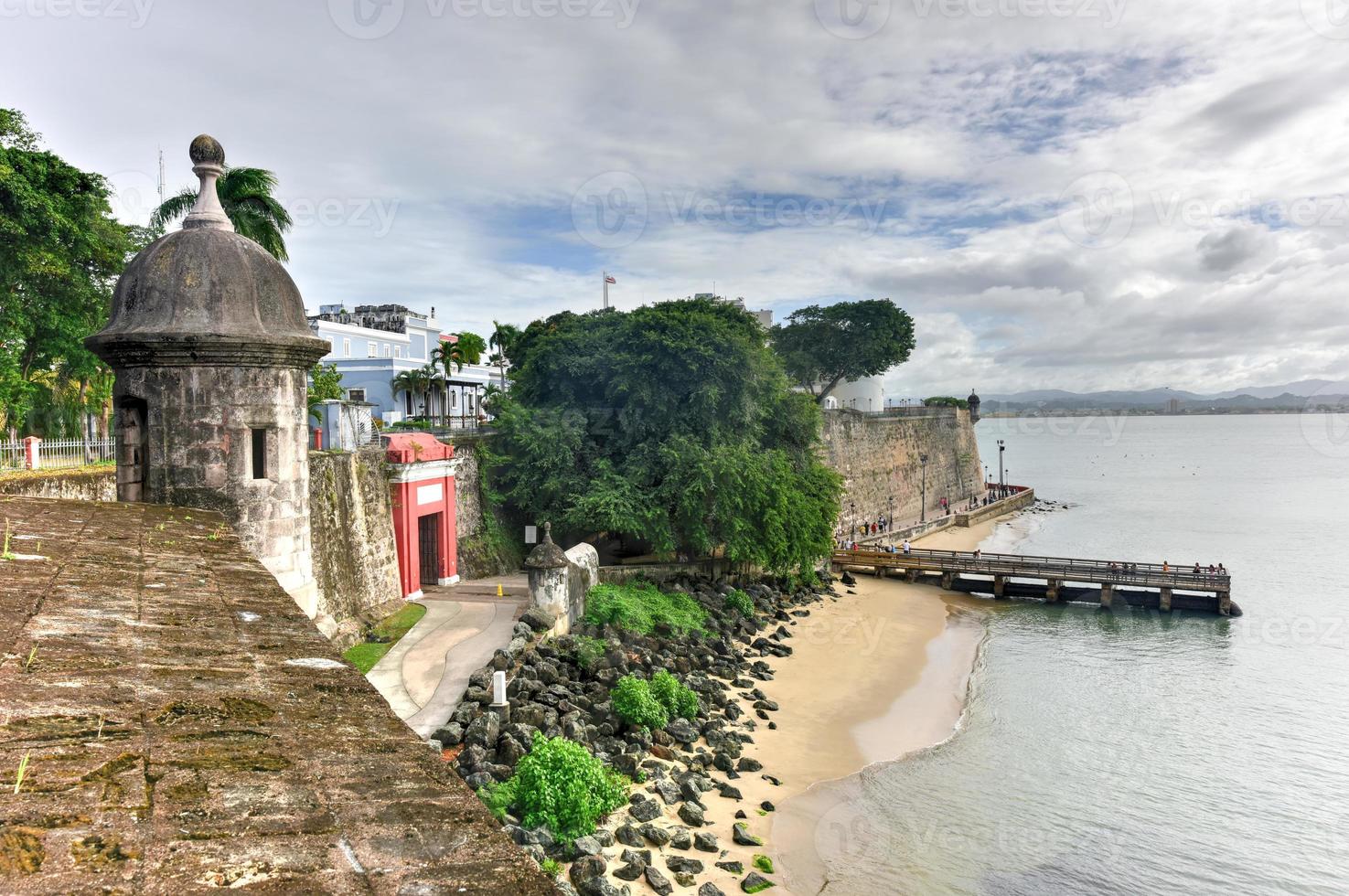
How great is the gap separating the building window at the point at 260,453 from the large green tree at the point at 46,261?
13.8m

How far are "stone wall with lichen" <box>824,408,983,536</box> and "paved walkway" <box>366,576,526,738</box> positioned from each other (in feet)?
84.2

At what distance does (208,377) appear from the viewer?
400 inches

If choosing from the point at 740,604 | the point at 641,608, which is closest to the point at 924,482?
the point at 740,604

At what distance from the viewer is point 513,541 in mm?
30891

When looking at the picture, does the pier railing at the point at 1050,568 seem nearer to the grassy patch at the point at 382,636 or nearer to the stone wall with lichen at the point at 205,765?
the grassy patch at the point at 382,636

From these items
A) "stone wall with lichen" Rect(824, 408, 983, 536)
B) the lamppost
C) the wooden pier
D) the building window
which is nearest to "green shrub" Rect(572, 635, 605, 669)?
the building window

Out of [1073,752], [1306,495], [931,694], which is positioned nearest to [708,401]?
[931,694]

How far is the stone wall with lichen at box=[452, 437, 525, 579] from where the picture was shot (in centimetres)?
2898

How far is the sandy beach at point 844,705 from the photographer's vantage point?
1549cm

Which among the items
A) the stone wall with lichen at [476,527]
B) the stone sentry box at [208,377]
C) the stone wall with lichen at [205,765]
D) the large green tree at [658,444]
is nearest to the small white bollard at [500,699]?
the stone sentry box at [208,377]

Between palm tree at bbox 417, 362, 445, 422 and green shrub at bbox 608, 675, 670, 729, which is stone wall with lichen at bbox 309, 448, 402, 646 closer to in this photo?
green shrub at bbox 608, 675, 670, 729

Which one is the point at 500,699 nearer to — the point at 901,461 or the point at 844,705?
the point at 844,705

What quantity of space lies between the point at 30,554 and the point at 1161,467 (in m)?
136

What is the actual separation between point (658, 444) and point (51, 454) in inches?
700
